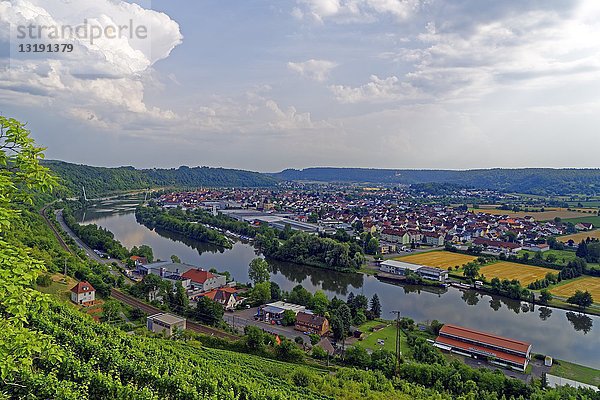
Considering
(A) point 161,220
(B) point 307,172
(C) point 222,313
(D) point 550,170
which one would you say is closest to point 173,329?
(C) point 222,313

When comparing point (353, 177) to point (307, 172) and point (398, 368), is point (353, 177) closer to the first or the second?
point (307, 172)

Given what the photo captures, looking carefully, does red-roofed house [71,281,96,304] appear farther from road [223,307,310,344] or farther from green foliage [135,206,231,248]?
green foliage [135,206,231,248]

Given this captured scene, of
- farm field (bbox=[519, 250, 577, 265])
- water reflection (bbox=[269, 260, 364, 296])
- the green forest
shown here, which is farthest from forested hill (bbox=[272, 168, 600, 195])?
the green forest

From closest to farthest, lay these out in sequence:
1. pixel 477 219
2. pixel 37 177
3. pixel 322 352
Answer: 1. pixel 37 177
2. pixel 322 352
3. pixel 477 219

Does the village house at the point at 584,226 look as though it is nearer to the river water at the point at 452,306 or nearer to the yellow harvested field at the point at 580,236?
the yellow harvested field at the point at 580,236

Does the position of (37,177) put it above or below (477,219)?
above

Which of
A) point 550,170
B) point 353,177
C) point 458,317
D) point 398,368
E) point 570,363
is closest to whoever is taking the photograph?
point 398,368
